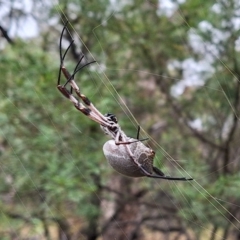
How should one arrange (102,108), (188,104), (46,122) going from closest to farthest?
(102,108)
(46,122)
(188,104)

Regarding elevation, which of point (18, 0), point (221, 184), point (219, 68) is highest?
point (219, 68)

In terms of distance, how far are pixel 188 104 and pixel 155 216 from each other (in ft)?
2.98

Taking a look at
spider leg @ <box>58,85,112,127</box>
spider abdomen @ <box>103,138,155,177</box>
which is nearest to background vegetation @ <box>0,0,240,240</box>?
spider leg @ <box>58,85,112,127</box>

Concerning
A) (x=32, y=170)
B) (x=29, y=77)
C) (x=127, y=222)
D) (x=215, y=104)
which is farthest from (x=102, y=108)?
(x=127, y=222)

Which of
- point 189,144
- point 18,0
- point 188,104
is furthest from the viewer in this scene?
point 189,144

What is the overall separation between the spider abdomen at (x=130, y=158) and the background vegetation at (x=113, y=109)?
112 cm

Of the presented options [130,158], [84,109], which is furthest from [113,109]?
[130,158]

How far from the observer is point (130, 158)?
1.04 metres

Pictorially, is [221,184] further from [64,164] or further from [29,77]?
[29,77]

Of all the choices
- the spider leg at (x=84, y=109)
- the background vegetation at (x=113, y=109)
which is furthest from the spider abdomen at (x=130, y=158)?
the background vegetation at (x=113, y=109)

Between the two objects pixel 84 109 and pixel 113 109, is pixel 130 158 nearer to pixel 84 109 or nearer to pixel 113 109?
pixel 84 109

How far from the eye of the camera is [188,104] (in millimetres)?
3600

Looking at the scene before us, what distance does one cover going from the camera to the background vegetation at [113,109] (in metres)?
2.64

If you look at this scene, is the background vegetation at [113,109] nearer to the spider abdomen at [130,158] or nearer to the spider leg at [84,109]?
the spider leg at [84,109]
